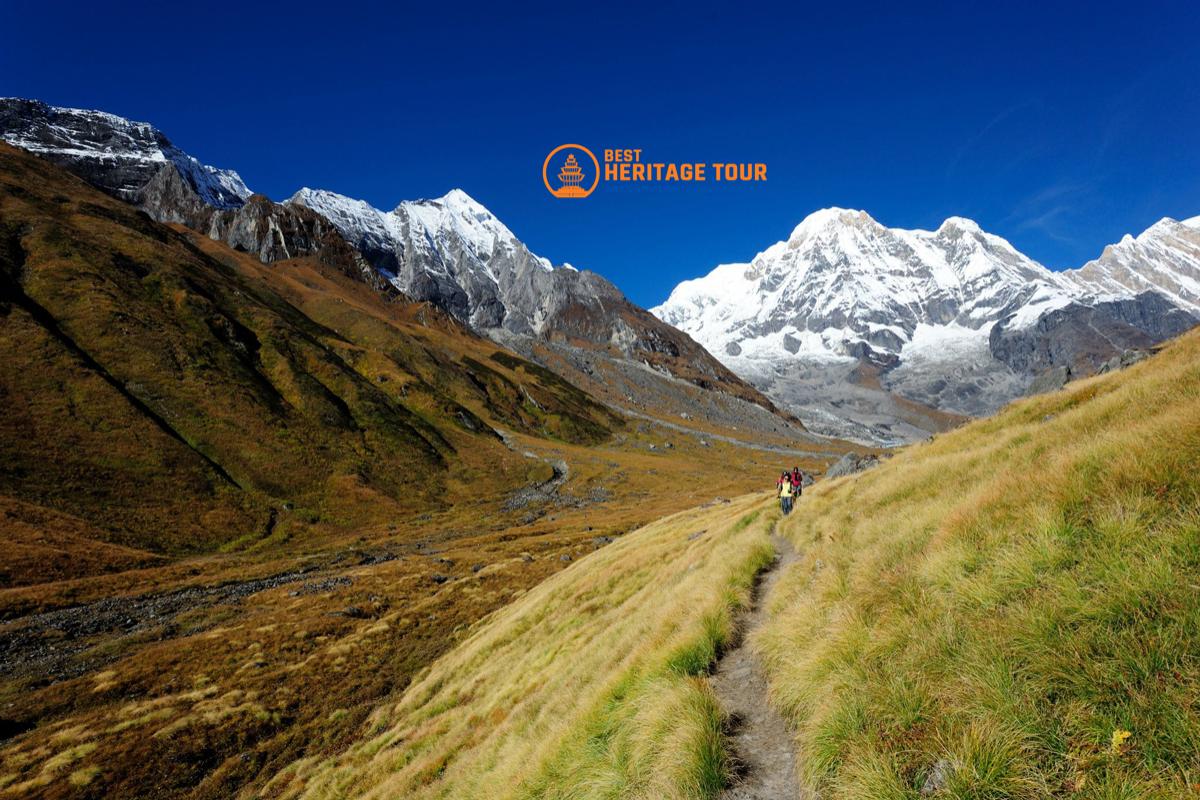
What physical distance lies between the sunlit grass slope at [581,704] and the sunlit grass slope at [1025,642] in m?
1.48

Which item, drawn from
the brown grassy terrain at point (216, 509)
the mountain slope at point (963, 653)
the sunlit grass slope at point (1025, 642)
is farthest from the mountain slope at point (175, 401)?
the sunlit grass slope at point (1025, 642)

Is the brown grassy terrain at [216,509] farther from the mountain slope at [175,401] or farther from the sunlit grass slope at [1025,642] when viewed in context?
the sunlit grass slope at [1025,642]

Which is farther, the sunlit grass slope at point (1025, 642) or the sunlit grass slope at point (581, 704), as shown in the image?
the sunlit grass slope at point (581, 704)

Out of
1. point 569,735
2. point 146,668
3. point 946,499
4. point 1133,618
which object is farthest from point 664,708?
point 146,668

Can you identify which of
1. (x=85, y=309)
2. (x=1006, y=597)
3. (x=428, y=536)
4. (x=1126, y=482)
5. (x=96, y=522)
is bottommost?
(x=428, y=536)

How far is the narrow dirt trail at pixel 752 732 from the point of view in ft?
19.2

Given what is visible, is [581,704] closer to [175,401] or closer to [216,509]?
[216,509]

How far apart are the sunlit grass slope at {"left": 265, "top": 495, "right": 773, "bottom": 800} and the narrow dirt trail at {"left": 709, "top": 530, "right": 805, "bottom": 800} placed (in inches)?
13.6

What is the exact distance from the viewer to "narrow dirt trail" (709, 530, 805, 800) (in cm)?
584

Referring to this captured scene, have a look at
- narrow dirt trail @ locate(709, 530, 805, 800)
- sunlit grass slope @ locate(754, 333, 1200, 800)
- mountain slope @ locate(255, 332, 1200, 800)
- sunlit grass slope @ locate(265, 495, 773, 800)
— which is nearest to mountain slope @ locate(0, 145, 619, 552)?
sunlit grass slope @ locate(265, 495, 773, 800)

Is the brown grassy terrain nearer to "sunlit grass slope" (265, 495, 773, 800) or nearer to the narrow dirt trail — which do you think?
"sunlit grass slope" (265, 495, 773, 800)

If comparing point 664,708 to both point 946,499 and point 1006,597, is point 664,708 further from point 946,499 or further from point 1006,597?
point 946,499

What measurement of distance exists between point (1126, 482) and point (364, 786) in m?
22.7

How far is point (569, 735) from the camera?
28.5ft
